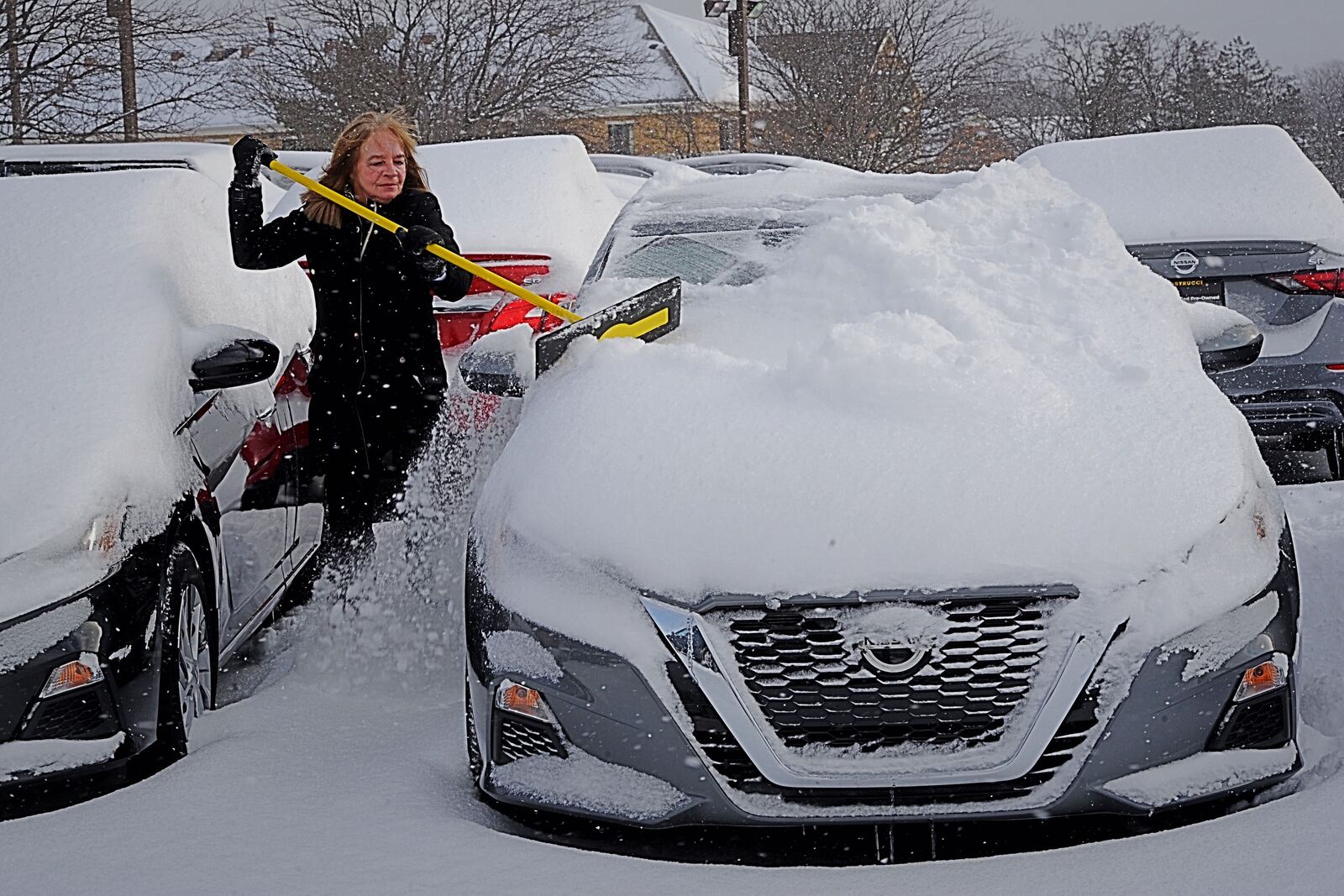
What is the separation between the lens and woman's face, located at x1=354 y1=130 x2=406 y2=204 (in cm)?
472

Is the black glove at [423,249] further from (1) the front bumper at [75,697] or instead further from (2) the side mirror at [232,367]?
(1) the front bumper at [75,697]

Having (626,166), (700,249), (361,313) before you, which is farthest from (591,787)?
(626,166)

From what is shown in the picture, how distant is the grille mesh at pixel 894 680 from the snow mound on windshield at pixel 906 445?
0.22 feet

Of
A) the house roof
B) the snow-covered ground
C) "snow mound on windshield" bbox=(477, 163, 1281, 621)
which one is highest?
the house roof

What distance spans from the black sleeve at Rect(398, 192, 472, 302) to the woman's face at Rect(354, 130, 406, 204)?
3.2 inches

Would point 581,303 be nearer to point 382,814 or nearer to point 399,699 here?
point 399,699

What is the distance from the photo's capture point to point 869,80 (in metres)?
29.1

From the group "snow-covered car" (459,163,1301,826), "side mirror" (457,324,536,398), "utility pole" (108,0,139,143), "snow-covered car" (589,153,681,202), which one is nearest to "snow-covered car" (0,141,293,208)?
"side mirror" (457,324,536,398)

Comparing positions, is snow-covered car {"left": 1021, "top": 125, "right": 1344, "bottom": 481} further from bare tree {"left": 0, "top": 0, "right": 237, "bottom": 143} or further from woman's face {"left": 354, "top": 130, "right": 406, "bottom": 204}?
bare tree {"left": 0, "top": 0, "right": 237, "bottom": 143}

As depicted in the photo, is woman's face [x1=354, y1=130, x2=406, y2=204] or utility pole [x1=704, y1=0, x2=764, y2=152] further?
utility pole [x1=704, y1=0, x2=764, y2=152]

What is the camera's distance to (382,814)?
2684mm

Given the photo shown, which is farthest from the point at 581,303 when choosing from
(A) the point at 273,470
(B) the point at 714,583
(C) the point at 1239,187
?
(C) the point at 1239,187

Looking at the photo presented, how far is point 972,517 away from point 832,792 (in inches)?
21.3

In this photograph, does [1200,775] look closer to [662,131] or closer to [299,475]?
[299,475]
